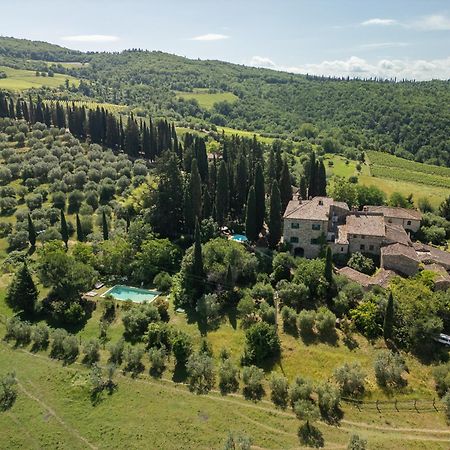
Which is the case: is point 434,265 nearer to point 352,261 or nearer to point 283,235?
point 352,261

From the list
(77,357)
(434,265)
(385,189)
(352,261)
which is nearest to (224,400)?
(77,357)

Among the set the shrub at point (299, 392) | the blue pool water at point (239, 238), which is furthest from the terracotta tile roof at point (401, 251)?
the shrub at point (299, 392)

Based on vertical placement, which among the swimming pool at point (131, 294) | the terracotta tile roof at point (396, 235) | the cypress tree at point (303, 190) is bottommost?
the swimming pool at point (131, 294)

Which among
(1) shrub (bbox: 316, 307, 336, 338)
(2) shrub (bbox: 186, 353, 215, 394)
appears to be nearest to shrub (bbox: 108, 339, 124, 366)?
(2) shrub (bbox: 186, 353, 215, 394)

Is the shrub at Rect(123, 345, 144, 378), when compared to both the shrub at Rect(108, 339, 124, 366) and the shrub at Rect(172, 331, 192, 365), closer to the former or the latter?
the shrub at Rect(108, 339, 124, 366)

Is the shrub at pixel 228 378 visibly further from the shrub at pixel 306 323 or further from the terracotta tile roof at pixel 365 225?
the terracotta tile roof at pixel 365 225
